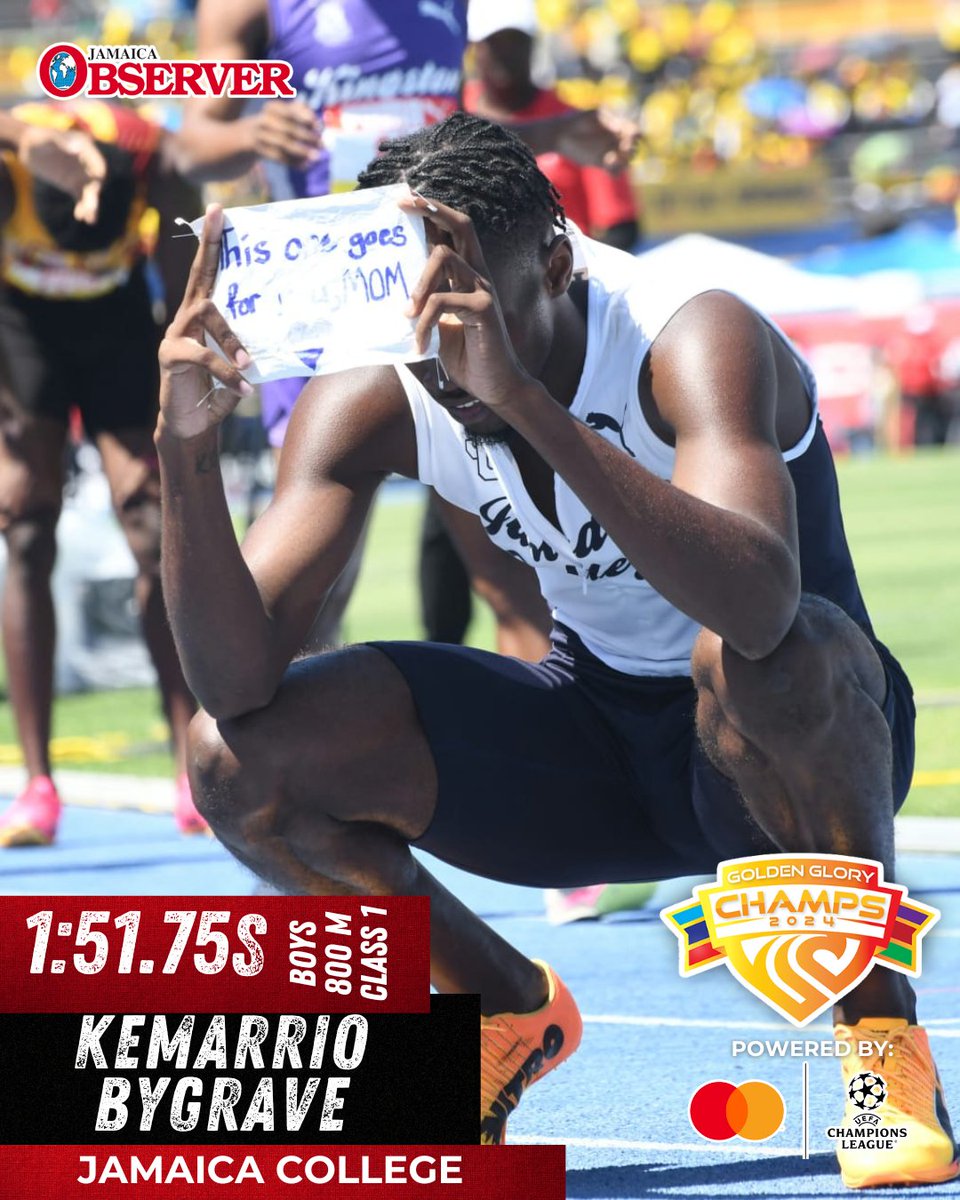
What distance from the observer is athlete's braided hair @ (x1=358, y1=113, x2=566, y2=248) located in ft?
7.72

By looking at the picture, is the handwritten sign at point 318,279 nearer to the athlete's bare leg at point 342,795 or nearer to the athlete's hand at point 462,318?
the athlete's hand at point 462,318

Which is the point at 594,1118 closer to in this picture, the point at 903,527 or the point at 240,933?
the point at 240,933

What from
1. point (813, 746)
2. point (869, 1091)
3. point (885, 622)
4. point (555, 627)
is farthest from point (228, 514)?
point (885, 622)

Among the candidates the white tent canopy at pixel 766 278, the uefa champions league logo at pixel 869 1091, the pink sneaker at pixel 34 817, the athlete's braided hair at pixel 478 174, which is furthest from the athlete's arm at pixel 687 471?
the white tent canopy at pixel 766 278

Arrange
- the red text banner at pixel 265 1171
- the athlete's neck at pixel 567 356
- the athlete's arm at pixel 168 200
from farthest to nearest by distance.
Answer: the athlete's arm at pixel 168 200, the athlete's neck at pixel 567 356, the red text banner at pixel 265 1171

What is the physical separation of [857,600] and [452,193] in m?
0.82

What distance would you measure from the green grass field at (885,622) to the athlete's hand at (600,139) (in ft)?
5.66

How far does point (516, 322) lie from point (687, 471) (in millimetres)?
263

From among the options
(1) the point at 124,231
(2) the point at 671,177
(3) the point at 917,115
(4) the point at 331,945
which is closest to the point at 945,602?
(1) the point at 124,231

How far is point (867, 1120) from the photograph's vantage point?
2.35 m

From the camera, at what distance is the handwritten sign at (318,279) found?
88.1 inches

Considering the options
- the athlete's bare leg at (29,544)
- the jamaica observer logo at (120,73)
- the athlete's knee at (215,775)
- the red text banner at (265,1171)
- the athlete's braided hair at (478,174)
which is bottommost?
the athlete's bare leg at (29,544)

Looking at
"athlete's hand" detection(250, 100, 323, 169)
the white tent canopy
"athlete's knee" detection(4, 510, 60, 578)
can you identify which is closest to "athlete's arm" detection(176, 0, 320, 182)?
"athlete's hand" detection(250, 100, 323, 169)

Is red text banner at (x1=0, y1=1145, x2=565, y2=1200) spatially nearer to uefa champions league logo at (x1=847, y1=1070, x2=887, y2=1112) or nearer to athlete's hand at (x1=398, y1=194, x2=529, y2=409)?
uefa champions league logo at (x1=847, y1=1070, x2=887, y2=1112)
